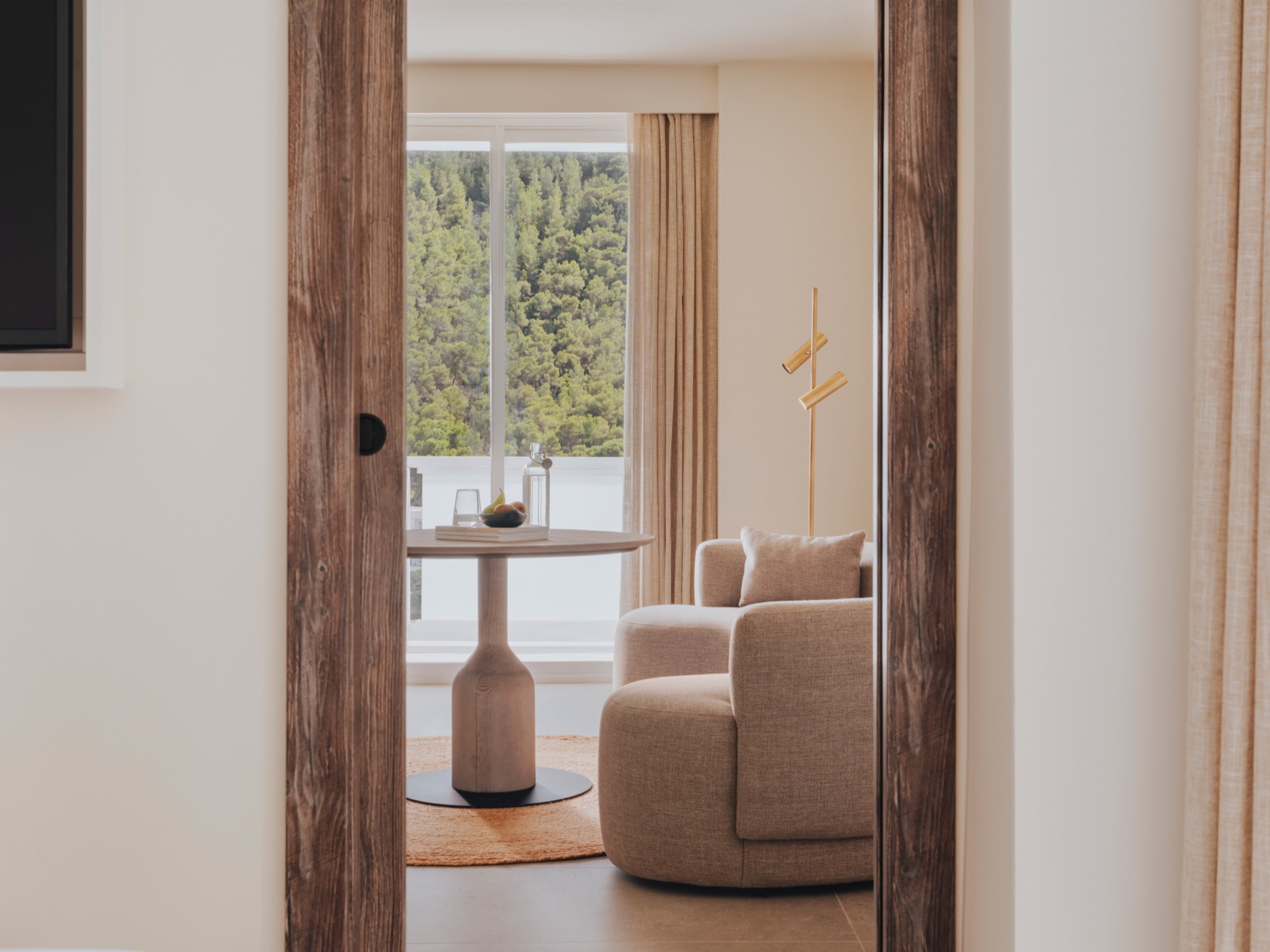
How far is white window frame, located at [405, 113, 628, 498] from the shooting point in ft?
17.5

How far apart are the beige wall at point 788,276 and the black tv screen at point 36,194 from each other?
12.9ft

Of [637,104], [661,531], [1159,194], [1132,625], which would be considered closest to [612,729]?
[1132,625]

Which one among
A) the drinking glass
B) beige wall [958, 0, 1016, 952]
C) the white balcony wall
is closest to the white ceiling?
the white balcony wall

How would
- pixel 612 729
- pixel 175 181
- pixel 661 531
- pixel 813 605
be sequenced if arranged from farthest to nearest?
pixel 661 531
pixel 612 729
pixel 813 605
pixel 175 181

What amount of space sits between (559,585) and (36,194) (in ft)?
13.6

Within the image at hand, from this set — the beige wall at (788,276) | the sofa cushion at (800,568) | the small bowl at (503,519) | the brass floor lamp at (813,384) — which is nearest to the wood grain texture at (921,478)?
the small bowl at (503,519)

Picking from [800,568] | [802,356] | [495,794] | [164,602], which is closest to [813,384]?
[802,356]

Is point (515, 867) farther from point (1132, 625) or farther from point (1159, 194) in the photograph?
point (1159, 194)

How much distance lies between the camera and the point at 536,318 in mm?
5410

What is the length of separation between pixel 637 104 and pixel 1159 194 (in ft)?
13.9

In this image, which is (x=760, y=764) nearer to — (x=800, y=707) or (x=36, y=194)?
(x=800, y=707)

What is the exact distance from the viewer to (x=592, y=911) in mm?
2555

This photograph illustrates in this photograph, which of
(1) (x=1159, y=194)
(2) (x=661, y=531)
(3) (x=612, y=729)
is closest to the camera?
(1) (x=1159, y=194)

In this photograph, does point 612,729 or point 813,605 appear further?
point 612,729
